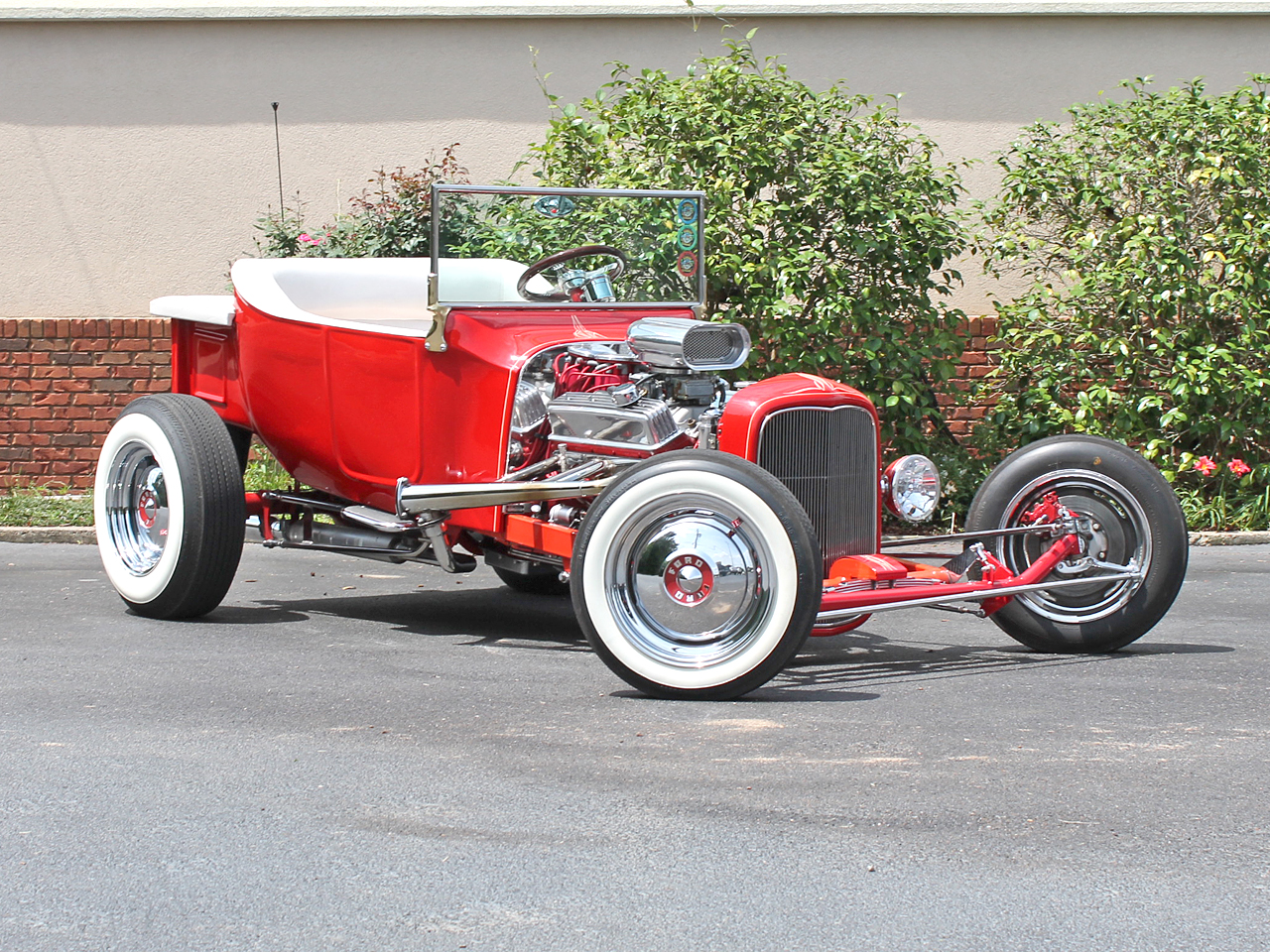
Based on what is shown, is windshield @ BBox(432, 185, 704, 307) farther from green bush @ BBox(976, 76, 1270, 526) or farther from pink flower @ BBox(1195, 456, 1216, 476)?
pink flower @ BBox(1195, 456, 1216, 476)

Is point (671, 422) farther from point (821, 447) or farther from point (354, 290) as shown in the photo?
point (354, 290)

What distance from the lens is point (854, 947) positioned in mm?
2912

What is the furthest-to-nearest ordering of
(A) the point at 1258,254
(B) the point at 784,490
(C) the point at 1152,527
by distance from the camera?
(A) the point at 1258,254 → (C) the point at 1152,527 → (B) the point at 784,490

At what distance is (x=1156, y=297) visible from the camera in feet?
30.7

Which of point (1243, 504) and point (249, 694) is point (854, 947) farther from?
point (1243, 504)

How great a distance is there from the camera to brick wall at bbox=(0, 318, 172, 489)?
10.8 m

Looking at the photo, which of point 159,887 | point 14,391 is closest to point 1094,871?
point 159,887

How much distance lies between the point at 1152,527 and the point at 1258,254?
14.9ft

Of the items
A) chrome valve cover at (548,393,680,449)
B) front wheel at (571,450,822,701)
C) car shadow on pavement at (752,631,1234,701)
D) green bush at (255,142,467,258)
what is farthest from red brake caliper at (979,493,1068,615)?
green bush at (255,142,467,258)

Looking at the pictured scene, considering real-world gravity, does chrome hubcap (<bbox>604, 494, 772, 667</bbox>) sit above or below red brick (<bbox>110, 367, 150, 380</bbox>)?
below

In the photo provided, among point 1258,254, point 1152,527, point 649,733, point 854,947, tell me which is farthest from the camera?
point 1258,254

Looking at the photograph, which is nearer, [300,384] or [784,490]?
[784,490]

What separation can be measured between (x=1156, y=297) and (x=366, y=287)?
5.16 meters

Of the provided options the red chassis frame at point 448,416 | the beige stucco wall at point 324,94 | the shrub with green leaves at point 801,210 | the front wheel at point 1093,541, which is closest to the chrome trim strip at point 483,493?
the red chassis frame at point 448,416
